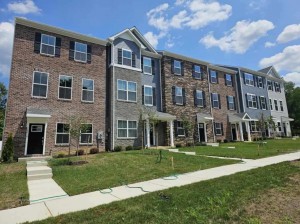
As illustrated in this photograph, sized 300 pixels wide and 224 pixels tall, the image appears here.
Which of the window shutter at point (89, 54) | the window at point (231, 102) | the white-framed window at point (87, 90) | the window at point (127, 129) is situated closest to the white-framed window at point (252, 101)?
the window at point (231, 102)

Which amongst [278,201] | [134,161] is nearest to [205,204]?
[278,201]

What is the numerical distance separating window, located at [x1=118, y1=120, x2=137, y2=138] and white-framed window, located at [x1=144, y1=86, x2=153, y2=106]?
3.00 metres

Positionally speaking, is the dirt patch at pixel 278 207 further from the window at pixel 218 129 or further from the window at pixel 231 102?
the window at pixel 231 102

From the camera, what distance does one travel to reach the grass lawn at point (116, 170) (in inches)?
321

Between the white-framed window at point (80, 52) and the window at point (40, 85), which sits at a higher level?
the white-framed window at point (80, 52)

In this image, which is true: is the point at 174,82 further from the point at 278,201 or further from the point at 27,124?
the point at 278,201

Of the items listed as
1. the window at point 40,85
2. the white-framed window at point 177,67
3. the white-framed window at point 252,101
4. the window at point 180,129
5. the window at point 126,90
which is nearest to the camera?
the window at point 40,85

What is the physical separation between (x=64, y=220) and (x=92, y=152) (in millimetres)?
12521

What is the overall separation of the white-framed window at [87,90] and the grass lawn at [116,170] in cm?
693

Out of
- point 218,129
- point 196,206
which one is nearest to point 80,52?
point 196,206

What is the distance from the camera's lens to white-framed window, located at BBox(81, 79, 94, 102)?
18.2 metres

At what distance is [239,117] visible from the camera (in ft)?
94.6

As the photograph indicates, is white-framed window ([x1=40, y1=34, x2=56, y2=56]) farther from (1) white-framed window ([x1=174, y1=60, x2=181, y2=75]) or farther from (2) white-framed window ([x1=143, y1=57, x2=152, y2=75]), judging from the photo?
(1) white-framed window ([x1=174, y1=60, x2=181, y2=75])

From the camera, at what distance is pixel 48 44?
56.3ft
